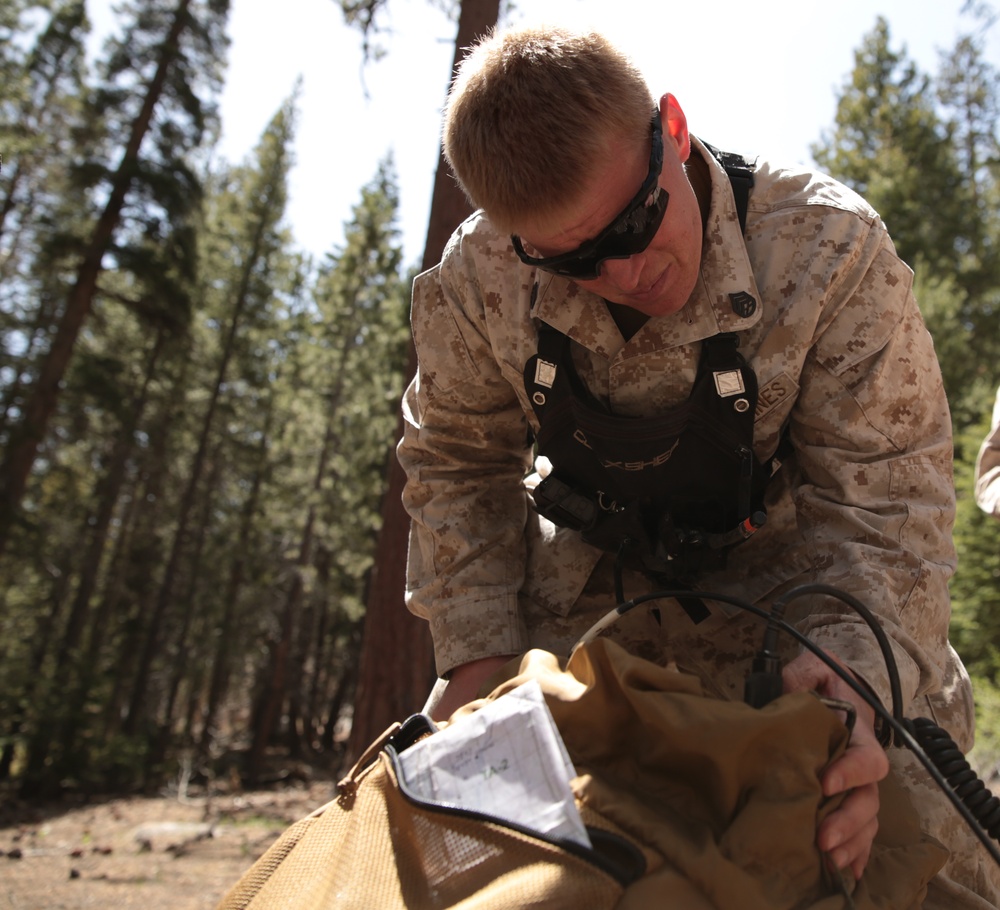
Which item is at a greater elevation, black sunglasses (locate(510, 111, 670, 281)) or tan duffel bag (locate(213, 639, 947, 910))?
black sunglasses (locate(510, 111, 670, 281))

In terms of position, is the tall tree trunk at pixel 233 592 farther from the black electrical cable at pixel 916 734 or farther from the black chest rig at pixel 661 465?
the black electrical cable at pixel 916 734

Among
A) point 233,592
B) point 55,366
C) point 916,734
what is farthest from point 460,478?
point 233,592

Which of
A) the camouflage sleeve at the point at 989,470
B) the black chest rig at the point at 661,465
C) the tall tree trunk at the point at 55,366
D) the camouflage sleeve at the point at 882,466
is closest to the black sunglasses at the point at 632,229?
the black chest rig at the point at 661,465

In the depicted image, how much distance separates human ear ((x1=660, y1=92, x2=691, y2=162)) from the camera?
2031 millimetres

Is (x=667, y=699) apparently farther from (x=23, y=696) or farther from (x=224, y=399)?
(x=224, y=399)

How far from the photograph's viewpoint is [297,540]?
29250mm

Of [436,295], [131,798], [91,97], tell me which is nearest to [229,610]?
[131,798]

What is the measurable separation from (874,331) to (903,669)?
2.41 ft

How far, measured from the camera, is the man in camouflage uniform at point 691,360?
6.25 feet

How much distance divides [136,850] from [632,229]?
1116 cm

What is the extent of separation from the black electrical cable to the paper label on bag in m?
0.47

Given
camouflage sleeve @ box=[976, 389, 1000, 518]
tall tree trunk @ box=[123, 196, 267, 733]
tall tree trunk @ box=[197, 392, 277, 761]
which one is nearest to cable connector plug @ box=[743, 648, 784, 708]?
camouflage sleeve @ box=[976, 389, 1000, 518]

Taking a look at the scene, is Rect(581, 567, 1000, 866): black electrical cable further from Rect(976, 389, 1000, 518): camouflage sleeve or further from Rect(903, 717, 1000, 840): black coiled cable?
Rect(976, 389, 1000, 518): camouflage sleeve

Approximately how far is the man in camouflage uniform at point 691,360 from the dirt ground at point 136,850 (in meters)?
6.26
